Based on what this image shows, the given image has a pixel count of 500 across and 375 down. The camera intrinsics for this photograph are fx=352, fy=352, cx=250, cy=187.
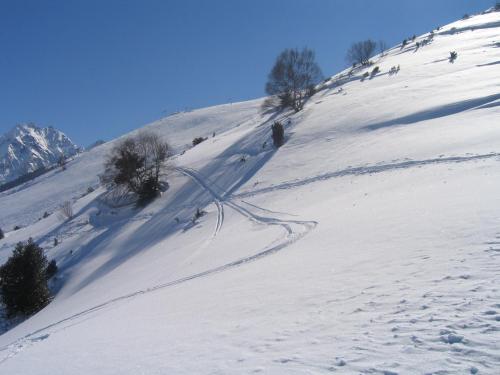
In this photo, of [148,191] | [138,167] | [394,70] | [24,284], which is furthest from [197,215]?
[394,70]

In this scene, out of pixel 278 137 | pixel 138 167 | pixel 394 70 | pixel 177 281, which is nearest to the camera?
pixel 177 281

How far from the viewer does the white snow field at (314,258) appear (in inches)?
191

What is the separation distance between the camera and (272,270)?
9969mm

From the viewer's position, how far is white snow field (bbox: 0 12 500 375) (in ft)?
15.9

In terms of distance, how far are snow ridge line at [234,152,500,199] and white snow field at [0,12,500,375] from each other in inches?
4.5

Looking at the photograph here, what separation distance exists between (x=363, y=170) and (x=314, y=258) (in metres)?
12.0

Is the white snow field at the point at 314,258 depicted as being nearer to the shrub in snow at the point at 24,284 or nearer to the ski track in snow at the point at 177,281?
the ski track in snow at the point at 177,281

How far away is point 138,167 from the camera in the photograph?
3472cm

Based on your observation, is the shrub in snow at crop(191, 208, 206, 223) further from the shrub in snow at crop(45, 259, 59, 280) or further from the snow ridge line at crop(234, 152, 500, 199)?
the shrub in snow at crop(45, 259, 59, 280)

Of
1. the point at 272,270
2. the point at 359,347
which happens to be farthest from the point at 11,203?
the point at 359,347

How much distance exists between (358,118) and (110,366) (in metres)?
27.8

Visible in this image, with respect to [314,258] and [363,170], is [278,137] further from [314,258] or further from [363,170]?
[314,258]

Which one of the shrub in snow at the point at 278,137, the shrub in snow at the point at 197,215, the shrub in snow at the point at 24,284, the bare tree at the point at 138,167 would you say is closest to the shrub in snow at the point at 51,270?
the shrub in snow at the point at 24,284

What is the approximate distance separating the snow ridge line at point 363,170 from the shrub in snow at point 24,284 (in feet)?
45.3
